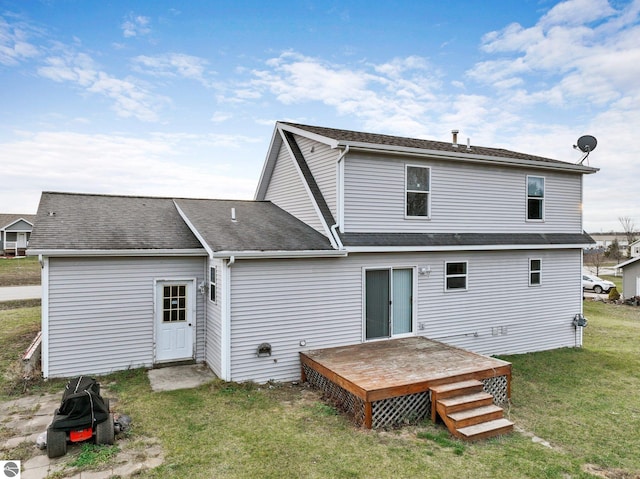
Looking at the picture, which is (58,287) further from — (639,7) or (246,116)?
(639,7)

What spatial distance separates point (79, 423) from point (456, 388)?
18.4 ft

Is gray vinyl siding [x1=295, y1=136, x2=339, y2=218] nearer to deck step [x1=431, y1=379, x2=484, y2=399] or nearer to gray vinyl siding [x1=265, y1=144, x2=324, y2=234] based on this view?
gray vinyl siding [x1=265, y1=144, x2=324, y2=234]

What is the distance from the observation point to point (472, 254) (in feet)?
33.8

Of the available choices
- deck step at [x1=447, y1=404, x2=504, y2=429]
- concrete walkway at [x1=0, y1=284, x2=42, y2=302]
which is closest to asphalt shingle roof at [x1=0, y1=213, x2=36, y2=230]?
concrete walkway at [x1=0, y1=284, x2=42, y2=302]

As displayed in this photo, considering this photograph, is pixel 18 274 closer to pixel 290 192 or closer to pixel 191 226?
pixel 191 226

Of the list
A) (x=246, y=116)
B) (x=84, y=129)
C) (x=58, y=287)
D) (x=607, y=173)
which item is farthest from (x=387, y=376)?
(x=607, y=173)

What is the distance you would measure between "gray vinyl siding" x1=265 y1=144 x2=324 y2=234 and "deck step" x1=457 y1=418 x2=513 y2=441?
4.83m

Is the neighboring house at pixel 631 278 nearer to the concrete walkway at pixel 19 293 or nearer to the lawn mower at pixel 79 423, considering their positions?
the lawn mower at pixel 79 423

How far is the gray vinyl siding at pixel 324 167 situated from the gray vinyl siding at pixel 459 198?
0.32m

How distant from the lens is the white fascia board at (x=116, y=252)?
24.2 feet

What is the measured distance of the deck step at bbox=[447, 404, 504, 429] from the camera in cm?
590

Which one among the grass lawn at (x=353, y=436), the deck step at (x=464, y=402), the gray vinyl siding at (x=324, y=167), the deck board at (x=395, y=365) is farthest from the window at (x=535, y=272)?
the gray vinyl siding at (x=324, y=167)

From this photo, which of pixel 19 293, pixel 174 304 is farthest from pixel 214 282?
pixel 19 293

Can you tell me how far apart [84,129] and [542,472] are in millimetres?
17190
